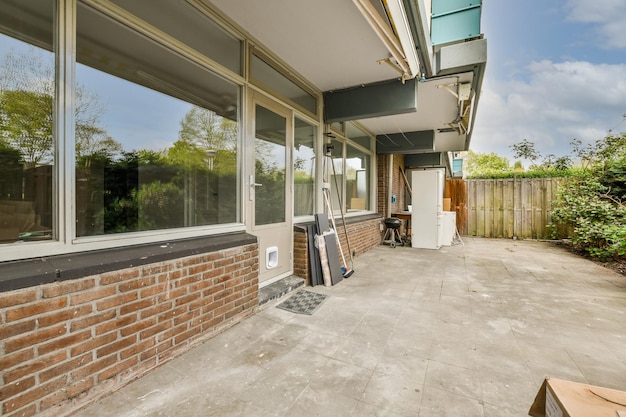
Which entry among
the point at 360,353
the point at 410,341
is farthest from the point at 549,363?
the point at 360,353

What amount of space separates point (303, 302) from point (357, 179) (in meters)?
4.08

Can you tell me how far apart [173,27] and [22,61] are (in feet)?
3.69

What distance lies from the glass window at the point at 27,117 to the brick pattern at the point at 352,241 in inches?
105

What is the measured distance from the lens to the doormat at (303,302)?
296 cm

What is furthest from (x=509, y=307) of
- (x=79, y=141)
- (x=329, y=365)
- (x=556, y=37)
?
(x=556, y=37)

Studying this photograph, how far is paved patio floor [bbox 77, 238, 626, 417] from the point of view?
5.19 ft

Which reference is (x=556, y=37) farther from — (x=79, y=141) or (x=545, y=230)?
(x=79, y=141)

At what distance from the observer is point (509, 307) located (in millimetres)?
3102

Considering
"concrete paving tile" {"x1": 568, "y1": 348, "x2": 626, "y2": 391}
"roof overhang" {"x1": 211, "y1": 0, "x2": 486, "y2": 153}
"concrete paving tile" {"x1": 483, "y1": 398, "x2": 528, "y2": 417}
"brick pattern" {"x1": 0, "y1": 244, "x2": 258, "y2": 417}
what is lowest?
"concrete paving tile" {"x1": 568, "y1": 348, "x2": 626, "y2": 391}

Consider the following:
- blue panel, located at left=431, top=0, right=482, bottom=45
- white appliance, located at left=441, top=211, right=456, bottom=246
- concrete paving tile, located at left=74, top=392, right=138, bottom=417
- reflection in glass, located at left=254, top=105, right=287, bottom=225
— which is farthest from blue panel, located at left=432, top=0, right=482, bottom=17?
concrete paving tile, located at left=74, top=392, right=138, bottom=417

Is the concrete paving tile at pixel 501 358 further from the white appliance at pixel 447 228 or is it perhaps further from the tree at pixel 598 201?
the white appliance at pixel 447 228

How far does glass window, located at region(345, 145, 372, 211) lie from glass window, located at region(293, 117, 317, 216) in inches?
62.0

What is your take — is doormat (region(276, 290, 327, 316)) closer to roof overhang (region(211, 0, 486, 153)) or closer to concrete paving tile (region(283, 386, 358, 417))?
concrete paving tile (region(283, 386, 358, 417))

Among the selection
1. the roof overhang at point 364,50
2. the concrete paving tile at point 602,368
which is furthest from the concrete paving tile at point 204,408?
the roof overhang at point 364,50
